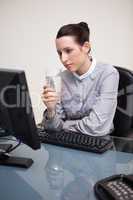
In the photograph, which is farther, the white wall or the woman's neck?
the white wall

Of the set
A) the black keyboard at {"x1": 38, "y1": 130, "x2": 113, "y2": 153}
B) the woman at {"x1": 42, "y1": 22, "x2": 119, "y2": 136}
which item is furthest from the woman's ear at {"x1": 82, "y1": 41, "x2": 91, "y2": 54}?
the black keyboard at {"x1": 38, "y1": 130, "x2": 113, "y2": 153}

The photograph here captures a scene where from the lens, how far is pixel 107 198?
83 centimetres

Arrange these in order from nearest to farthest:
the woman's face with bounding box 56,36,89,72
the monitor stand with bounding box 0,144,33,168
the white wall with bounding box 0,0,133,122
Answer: the monitor stand with bounding box 0,144,33,168, the woman's face with bounding box 56,36,89,72, the white wall with bounding box 0,0,133,122

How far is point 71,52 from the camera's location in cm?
159

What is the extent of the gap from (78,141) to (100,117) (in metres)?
0.29

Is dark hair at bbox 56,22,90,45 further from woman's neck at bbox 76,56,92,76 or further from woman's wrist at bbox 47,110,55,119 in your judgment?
woman's wrist at bbox 47,110,55,119

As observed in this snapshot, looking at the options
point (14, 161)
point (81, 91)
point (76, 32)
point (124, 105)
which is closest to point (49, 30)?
point (76, 32)

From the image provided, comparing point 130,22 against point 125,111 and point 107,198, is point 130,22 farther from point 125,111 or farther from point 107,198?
point 107,198

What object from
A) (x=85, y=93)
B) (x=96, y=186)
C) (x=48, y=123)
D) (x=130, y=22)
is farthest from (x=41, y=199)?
(x=130, y=22)

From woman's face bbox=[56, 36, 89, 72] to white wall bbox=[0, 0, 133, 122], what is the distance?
34.4 inches

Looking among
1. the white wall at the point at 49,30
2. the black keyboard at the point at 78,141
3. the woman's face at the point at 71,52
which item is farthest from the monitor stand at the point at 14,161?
the white wall at the point at 49,30

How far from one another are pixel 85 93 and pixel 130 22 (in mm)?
1014

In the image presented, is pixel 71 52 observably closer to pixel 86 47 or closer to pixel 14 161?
pixel 86 47

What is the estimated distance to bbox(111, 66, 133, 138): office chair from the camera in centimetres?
161
